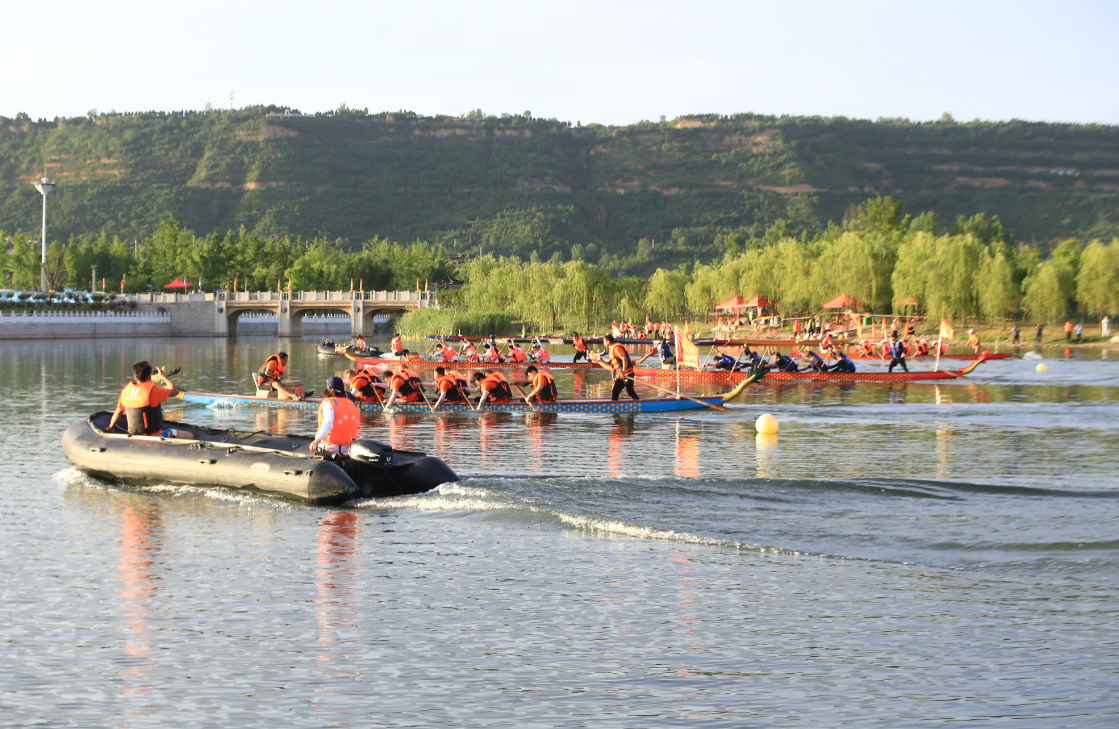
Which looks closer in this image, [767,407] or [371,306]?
[767,407]

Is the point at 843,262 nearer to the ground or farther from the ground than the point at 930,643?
farther from the ground

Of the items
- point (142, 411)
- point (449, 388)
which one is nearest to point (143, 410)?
point (142, 411)

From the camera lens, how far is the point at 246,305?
400ft

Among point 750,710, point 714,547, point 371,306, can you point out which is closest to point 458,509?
point 714,547

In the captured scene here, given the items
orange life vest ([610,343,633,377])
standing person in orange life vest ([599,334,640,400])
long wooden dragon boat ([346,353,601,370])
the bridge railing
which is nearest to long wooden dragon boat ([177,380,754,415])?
standing person in orange life vest ([599,334,640,400])

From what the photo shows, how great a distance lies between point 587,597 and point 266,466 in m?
7.42

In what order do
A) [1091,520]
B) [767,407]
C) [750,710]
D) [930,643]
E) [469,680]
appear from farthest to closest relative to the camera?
[767,407], [1091,520], [930,643], [469,680], [750,710]

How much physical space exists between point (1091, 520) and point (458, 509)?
947 centimetres

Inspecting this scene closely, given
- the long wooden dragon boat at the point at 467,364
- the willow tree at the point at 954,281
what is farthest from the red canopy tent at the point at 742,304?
Result: the long wooden dragon boat at the point at 467,364

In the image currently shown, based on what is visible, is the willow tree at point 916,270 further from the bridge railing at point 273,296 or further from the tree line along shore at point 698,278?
the bridge railing at point 273,296

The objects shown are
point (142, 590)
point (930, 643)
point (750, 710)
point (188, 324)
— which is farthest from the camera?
point (188, 324)

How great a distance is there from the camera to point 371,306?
123250 mm

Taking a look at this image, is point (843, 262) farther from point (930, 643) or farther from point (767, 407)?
point (930, 643)

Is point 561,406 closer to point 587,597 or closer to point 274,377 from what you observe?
point 274,377
